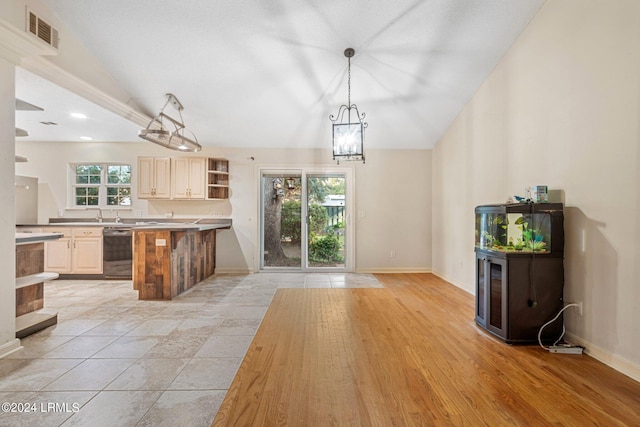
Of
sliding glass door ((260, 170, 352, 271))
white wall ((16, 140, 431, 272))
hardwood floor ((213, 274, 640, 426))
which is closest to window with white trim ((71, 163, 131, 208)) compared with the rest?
white wall ((16, 140, 431, 272))

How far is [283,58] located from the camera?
3646mm

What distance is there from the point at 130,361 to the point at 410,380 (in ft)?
6.69

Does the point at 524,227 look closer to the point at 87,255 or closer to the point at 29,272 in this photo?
the point at 29,272

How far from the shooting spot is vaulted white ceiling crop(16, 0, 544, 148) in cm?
304

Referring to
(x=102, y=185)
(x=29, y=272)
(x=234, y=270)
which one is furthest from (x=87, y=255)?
(x=234, y=270)

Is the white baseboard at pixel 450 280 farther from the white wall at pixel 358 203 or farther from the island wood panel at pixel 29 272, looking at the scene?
the island wood panel at pixel 29 272

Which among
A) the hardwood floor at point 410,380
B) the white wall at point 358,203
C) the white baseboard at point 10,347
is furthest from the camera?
the white wall at point 358,203

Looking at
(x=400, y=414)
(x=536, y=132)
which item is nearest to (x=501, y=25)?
(x=536, y=132)

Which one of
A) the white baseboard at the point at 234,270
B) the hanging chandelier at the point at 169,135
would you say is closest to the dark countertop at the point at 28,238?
the hanging chandelier at the point at 169,135

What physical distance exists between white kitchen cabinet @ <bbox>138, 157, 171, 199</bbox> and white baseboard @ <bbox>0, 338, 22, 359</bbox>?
3.38 meters

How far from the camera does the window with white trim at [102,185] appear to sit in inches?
229

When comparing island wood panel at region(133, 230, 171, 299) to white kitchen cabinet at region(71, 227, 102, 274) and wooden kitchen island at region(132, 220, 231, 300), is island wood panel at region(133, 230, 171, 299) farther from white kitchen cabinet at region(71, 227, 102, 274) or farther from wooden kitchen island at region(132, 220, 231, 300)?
white kitchen cabinet at region(71, 227, 102, 274)

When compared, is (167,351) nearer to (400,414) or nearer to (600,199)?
(400,414)

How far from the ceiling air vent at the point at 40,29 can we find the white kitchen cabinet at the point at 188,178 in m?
2.71
